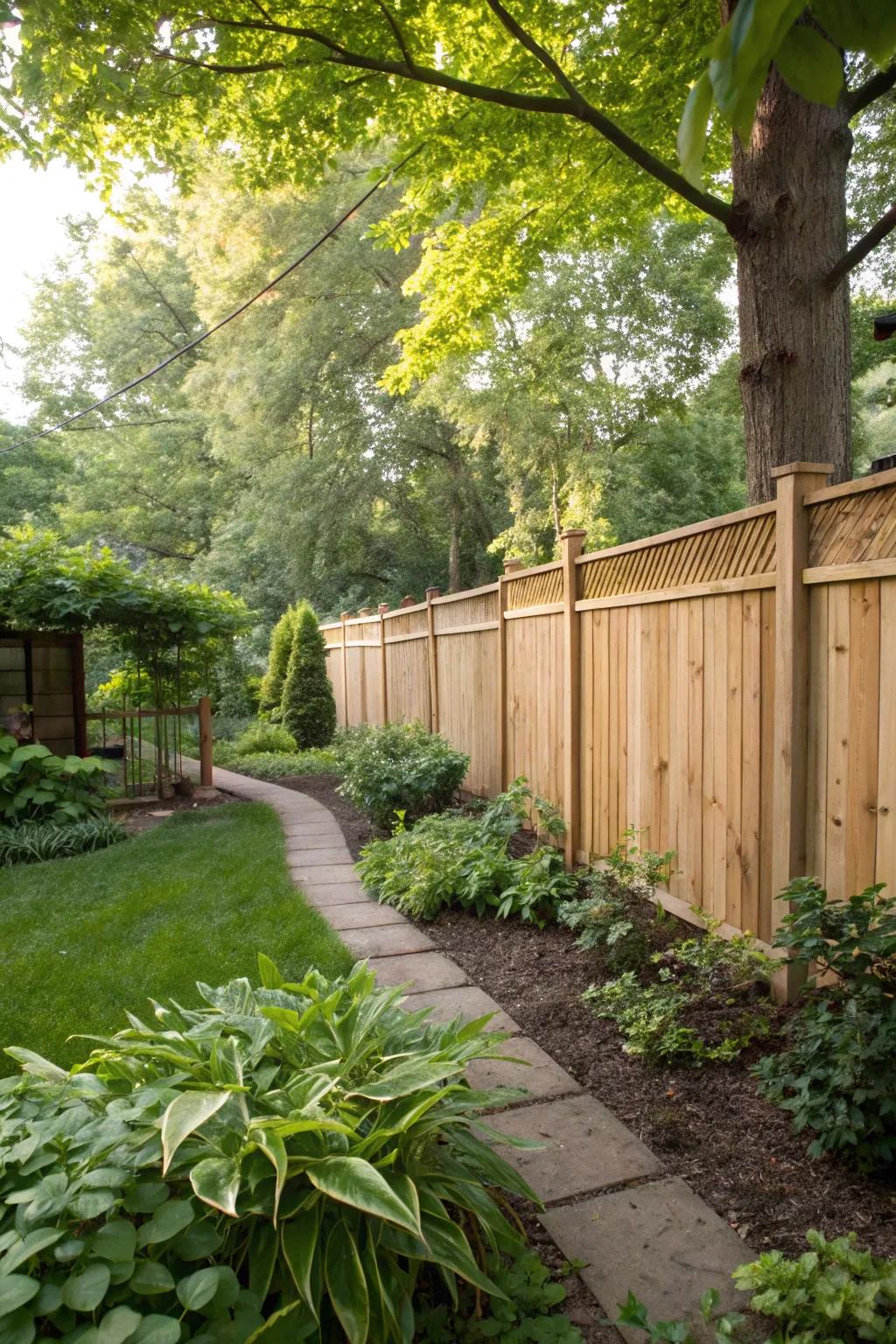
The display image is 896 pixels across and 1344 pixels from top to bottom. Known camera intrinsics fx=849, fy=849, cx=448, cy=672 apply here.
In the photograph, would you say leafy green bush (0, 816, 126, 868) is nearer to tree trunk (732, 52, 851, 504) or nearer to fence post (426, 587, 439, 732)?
fence post (426, 587, 439, 732)

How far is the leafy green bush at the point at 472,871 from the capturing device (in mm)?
4410

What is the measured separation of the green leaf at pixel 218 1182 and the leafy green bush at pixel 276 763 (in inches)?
339

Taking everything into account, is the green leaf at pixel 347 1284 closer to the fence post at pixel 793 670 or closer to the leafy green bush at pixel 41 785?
the fence post at pixel 793 670

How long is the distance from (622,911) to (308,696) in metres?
9.97

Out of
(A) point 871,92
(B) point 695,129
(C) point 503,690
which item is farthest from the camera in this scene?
(C) point 503,690

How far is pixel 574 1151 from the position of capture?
2387 mm

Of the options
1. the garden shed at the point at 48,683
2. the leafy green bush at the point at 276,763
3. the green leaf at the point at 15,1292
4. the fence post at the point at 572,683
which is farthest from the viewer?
the leafy green bush at the point at 276,763

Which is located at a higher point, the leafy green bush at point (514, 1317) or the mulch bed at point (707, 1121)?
the leafy green bush at point (514, 1317)

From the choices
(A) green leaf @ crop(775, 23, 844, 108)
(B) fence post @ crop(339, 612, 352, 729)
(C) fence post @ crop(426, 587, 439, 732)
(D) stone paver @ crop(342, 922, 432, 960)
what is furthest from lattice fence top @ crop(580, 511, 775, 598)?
(B) fence post @ crop(339, 612, 352, 729)

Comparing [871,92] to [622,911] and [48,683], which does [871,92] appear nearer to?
[622,911]

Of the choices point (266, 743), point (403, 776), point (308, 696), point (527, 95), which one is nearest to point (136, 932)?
point (403, 776)

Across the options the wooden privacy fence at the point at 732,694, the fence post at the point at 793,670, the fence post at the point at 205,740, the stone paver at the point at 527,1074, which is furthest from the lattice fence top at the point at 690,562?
the fence post at the point at 205,740

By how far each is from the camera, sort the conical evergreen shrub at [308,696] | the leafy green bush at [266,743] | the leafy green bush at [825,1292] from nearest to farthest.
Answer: the leafy green bush at [825,1292] → the leafy green bush at [266,743] → the conical evergreen shrub at [308,696]

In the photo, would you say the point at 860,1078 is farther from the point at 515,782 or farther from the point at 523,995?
the point at 515,782
